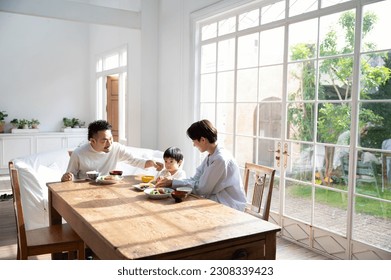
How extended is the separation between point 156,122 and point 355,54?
128 inches

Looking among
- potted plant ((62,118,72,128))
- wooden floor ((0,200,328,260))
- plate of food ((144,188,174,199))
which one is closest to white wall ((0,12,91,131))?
potted plant ((62,118,72,128))

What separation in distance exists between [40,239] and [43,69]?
6119 millimetres

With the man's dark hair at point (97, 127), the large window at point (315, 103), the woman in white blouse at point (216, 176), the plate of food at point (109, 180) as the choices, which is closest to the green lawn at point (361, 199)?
the large window at point (315, 103)

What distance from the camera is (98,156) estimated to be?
2926 millimetres

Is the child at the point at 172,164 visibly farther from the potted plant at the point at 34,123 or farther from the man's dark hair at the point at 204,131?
the potted plant at the point at 34,123

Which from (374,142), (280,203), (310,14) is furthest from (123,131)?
(374,142)

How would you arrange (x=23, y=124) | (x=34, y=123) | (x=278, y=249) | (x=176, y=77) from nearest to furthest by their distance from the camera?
(x=278, y=249) < (x=176, y=77) < (x=23, y=124) < (x=34, y=123)

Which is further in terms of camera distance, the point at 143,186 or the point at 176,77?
the point at 176,77

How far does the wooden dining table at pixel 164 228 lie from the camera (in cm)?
145

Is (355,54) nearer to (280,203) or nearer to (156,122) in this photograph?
(280,203)

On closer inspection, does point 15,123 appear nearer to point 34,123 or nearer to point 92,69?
point 34,123

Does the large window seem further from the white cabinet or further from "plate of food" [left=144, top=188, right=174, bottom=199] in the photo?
the white cabinet

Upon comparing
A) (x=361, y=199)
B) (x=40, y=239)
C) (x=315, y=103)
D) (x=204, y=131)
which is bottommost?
(x=40, y=239)

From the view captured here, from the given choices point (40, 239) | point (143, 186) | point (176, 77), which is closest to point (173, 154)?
point (143, 186)
